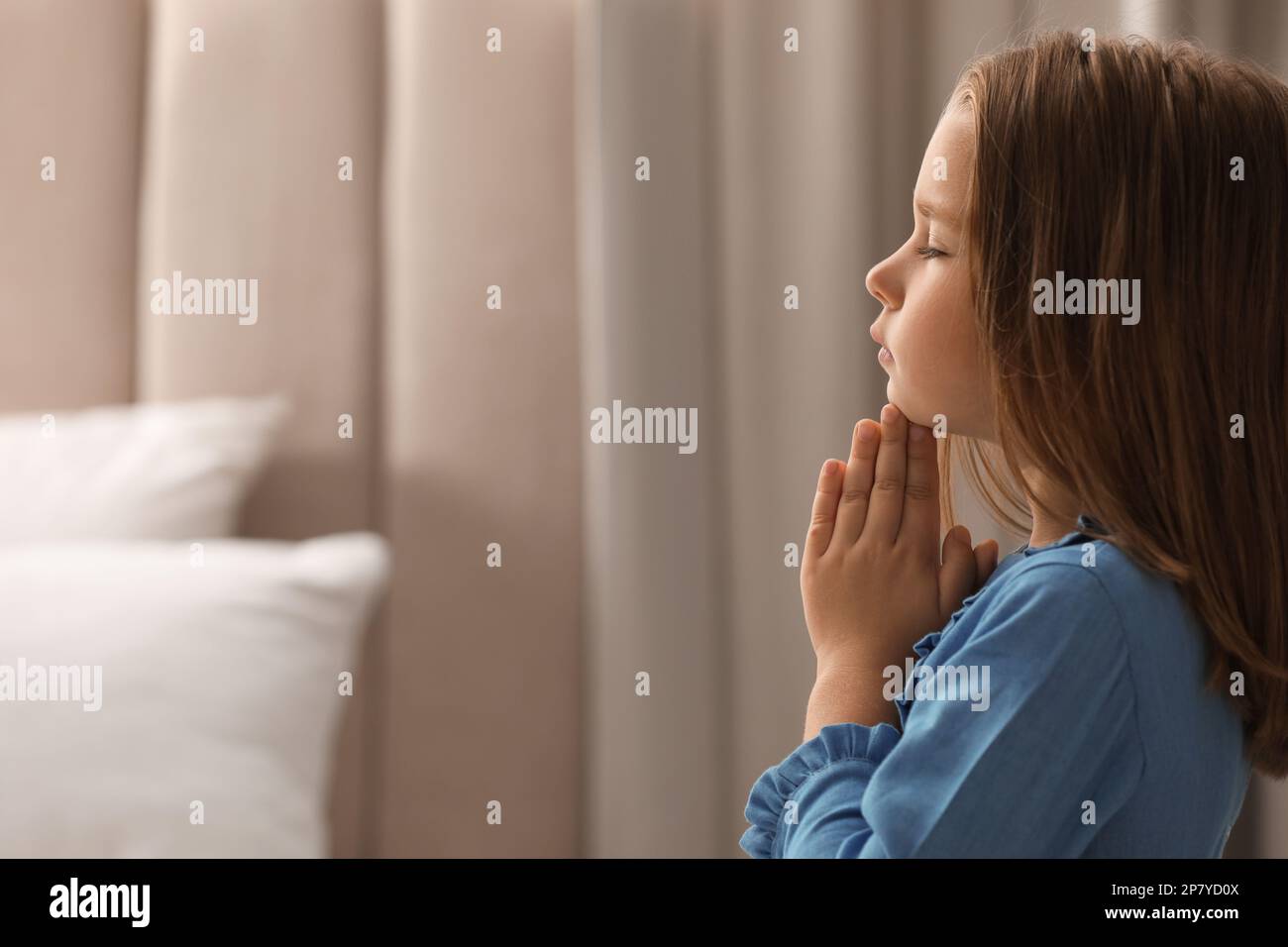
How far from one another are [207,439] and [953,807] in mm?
745

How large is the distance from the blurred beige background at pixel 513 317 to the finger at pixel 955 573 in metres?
0.44

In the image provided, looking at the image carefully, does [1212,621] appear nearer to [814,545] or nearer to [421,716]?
[814,545]

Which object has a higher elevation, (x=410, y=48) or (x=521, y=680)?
(x=410, y=48)

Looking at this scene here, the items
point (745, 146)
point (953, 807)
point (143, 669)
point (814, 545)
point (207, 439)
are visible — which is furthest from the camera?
point (745, 146)

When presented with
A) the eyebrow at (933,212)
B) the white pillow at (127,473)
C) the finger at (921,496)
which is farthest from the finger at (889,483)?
the white pillow at (127,473)

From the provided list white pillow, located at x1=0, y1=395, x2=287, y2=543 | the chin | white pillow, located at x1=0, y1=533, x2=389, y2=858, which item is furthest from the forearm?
white pillow, located at x1=0, y1=395, x2=287, y2=543

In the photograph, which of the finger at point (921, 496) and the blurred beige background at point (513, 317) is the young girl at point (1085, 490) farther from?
the blurred beige background at point (513, 317)

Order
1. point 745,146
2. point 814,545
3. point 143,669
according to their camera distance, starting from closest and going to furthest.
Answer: point 814,545
point 143,669
point 745,146

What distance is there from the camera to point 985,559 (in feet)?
2.08

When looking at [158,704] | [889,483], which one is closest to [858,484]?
[889,483]

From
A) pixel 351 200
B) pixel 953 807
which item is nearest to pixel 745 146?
pixel 351 200

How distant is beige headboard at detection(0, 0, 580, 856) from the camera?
104cm

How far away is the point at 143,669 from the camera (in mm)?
780

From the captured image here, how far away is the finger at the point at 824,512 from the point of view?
0.62 metres
